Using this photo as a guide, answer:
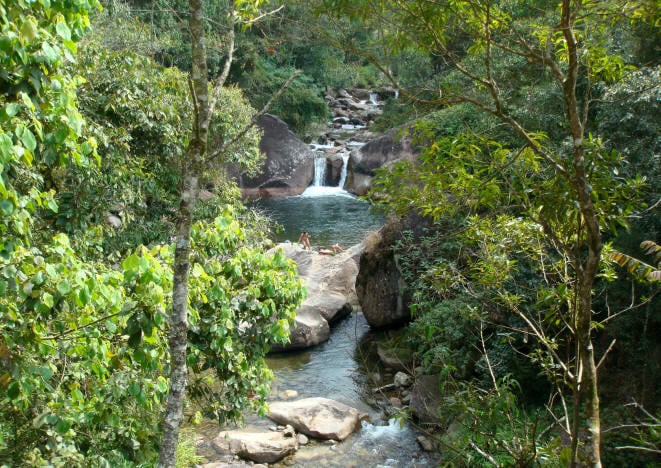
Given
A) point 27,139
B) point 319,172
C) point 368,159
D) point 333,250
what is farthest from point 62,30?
point 319,172

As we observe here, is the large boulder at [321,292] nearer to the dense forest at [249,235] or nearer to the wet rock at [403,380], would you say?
the wet rock at [403,380]

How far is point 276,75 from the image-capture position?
29.8 m

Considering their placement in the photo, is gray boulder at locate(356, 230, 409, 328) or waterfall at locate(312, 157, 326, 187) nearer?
gray boulder at locate(356, 230, 409, 328)

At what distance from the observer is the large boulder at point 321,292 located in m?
12.4

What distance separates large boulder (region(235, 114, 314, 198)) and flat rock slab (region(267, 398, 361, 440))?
55.9ft

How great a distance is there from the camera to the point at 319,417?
912 cm

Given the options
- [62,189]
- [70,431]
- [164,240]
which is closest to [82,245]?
[62,189]

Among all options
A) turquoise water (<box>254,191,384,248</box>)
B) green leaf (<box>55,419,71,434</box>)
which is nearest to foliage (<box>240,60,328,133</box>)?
turquoise water (<box>254,191,384,248</box>)

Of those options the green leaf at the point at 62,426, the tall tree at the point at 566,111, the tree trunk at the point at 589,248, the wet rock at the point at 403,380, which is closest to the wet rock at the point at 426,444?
the wet rock at the point at 403,380

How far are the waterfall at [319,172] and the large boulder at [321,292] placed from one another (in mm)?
11431

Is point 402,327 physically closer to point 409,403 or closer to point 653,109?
point 409,403

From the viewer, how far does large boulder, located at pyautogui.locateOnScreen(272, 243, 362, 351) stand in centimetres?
1236

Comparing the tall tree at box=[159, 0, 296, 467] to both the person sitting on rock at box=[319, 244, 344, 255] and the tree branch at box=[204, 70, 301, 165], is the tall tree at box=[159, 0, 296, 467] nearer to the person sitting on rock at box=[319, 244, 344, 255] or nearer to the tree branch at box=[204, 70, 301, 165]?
the tree branch at box=[204, 70, 301, 165]

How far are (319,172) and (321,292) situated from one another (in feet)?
47.0
